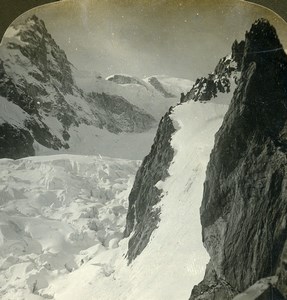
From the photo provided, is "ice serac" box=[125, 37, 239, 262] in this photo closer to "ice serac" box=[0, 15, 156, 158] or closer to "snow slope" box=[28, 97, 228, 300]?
"snow slope" box=[28, 97, 228, 300]

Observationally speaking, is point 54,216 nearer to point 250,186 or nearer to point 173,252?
point 173,252

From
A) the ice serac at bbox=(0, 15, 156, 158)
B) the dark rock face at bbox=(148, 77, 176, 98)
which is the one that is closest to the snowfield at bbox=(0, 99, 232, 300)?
the dark rock face at bbox=(148, 77, 176, 98)

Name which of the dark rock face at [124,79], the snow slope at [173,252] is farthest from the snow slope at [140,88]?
the snow slope at [173,252]

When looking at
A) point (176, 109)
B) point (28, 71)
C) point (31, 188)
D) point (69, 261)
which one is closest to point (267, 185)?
point (176, 109)

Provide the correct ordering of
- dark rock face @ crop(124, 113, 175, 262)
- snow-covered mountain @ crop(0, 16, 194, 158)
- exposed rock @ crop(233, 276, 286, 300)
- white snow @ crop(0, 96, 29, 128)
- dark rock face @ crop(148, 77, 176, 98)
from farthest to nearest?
1. white snow @ crop(0, 96, 29, 128)
2. snow-covered mountain @ crop(0, 16, 194, 158)
3. dark rock face @ crop(148, 77, 176, 98)
4. dark rock face @ crop(124, 113, 175, 262)
5. exposed rock @ crop(233, 276, 286, 300)

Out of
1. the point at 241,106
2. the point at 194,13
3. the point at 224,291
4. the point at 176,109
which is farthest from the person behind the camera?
the point at 194,13

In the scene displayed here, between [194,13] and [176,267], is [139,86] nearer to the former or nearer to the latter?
[194,13]

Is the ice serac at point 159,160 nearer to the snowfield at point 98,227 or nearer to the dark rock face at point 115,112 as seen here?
the snowfield at point 98,227
